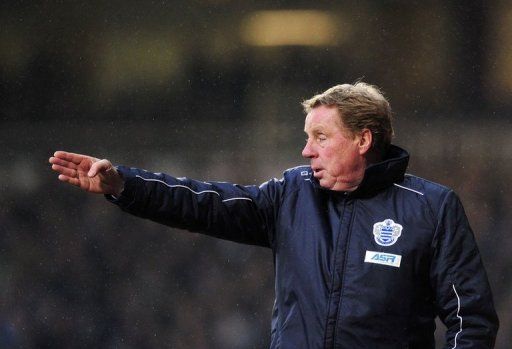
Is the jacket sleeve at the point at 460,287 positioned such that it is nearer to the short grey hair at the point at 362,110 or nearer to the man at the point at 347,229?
the man at the point at 347,229

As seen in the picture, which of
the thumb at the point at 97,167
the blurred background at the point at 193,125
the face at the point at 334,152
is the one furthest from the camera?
the blurred background at the point at 193,125

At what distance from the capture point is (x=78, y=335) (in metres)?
5.02

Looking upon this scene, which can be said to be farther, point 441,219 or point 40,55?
point 40,55

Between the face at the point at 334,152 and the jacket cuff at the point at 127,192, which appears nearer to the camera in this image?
the jacket cuff at the point at 127,192

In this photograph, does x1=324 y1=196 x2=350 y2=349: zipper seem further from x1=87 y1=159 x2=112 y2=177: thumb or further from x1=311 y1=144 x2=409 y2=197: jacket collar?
x1=87 y1=159 x2=112 y2=177: thumb

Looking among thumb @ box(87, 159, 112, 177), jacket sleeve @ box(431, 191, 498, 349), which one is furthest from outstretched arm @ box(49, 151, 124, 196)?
jacket sleeve @ box(431, 191, 498, 349)

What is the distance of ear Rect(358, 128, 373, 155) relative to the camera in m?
3.37

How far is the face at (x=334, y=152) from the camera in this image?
332cm

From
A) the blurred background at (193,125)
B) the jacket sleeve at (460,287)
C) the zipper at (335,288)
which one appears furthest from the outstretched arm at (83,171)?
the blurred background at (193,125)

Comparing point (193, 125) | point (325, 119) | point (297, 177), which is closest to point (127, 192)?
point (297, 177)

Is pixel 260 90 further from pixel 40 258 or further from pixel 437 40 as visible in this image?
pixel 40 258

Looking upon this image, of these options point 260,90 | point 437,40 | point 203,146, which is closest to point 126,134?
point 203,146

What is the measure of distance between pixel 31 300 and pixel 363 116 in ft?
7.70

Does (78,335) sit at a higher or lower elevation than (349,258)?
lower
